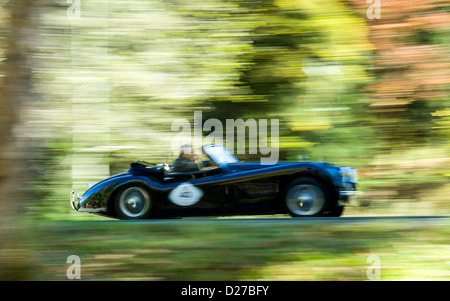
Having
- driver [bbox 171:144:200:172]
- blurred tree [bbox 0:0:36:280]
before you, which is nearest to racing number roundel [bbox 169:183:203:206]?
driver [bbox 171:144:200:172]

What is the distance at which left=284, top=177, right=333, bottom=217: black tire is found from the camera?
4.39 meters

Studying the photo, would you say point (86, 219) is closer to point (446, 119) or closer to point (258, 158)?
point (258, 158)

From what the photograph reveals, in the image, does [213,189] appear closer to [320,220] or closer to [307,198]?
[307,198]

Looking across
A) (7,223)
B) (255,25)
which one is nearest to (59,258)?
(7,223)

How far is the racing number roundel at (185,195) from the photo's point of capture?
14.9 ft

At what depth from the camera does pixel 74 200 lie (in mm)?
4449

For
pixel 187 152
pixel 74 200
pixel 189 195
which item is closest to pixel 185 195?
pixel 189 195

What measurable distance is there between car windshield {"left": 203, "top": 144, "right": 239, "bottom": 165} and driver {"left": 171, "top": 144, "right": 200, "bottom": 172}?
14 cm

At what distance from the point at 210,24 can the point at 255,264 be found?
7.29ft

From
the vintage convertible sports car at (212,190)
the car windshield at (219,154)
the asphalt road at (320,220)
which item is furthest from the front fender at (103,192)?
the car windshield at (219,154)

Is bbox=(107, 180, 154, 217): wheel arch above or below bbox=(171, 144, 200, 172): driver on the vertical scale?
below

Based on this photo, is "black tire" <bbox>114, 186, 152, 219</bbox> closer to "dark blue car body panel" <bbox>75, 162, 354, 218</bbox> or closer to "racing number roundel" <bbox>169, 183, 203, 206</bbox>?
"dark blue car body panel" <bbox>75, 162, 354, 218</bbox>

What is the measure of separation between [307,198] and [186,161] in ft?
3.94

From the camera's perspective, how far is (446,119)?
14.4 feet
